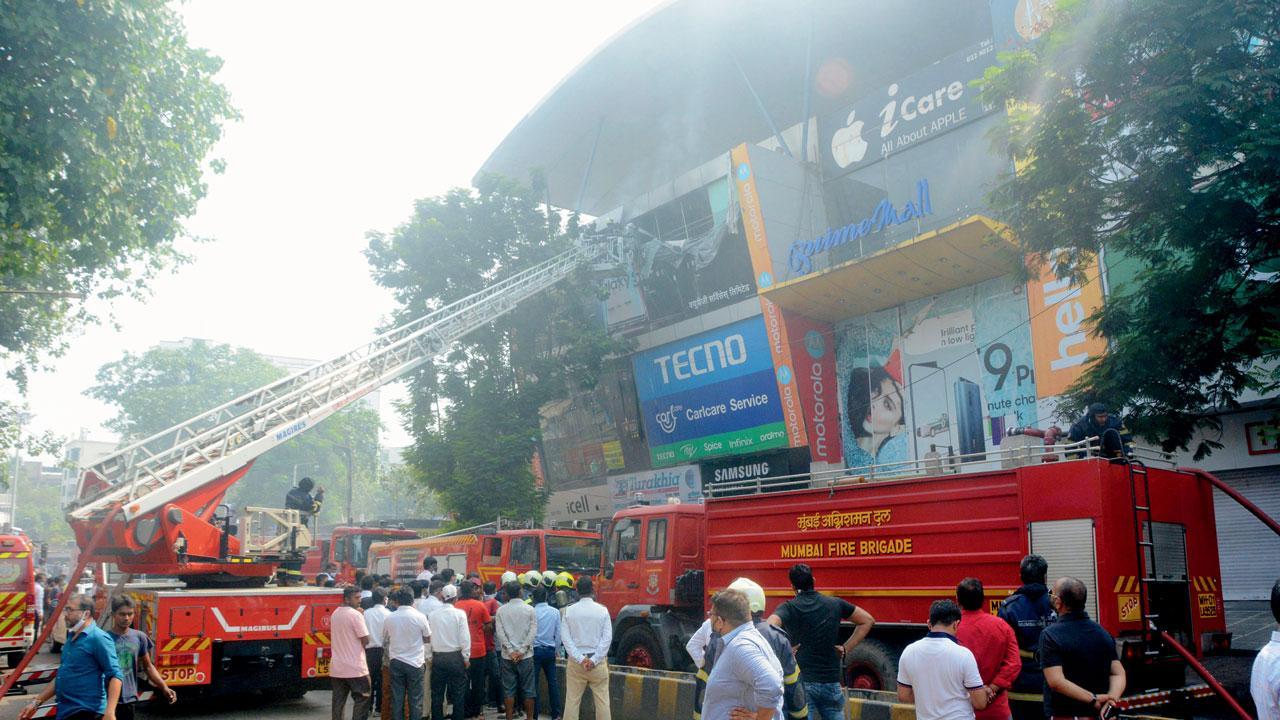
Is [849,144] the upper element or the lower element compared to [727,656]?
upper

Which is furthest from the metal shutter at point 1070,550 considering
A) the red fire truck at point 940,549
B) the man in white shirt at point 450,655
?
the man in white shirt at point 450,655

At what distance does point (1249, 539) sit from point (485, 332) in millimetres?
21147

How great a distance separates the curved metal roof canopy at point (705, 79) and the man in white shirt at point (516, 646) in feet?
73.8

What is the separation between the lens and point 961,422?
22984 millimetres

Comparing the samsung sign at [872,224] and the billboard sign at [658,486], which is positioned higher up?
the samsung sign at [872,224]

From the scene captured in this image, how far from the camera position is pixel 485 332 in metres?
30.3

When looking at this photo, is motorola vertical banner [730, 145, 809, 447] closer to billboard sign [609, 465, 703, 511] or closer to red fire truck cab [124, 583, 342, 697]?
billboard sign [609, 465, 703, 511]

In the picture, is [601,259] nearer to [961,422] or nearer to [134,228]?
[961,422]

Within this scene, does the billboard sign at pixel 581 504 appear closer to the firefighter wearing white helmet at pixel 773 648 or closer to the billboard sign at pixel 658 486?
the billboard sign at pixel 658 486

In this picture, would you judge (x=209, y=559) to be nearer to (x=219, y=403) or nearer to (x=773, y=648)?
(x=773, y=648)

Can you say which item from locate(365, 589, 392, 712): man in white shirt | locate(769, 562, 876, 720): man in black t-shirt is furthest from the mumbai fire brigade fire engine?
locate(365, 589, 392, 712): man in white shirt

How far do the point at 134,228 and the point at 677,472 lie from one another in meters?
18.6

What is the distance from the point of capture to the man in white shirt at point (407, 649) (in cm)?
952

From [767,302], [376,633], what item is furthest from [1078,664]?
[767,302]
